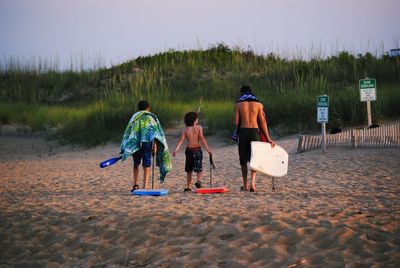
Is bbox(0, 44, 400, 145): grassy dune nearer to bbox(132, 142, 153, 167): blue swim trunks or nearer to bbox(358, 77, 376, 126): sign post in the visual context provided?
bbox(358, 77, 376, 126): sign post

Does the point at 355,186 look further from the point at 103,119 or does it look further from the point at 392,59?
the point at 392,59

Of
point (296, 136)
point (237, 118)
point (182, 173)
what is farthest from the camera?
point (296, 136)

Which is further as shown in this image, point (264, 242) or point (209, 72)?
point (209, 72)

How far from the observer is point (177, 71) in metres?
31.6

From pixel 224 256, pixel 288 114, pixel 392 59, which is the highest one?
pixel 392 59

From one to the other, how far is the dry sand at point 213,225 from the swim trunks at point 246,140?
0.63 meters

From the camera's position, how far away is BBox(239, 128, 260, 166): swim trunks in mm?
9094

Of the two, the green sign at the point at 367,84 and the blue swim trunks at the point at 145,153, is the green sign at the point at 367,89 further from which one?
the blue swim trunks at the point at 145,153

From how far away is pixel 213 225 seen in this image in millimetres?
6664

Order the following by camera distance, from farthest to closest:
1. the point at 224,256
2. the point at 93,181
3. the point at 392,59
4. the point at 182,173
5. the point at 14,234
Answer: the point at 392,59, the point at 182,173, the point at 93,181, the point at 14,234, the point at 224,256

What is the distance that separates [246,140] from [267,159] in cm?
44

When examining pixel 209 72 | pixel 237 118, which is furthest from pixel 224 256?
pixel 209 72

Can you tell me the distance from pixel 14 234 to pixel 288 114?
1382 cm

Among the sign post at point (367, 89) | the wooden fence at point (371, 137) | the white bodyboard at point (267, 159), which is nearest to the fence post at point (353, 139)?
the wooden fence at point (371, 137)
